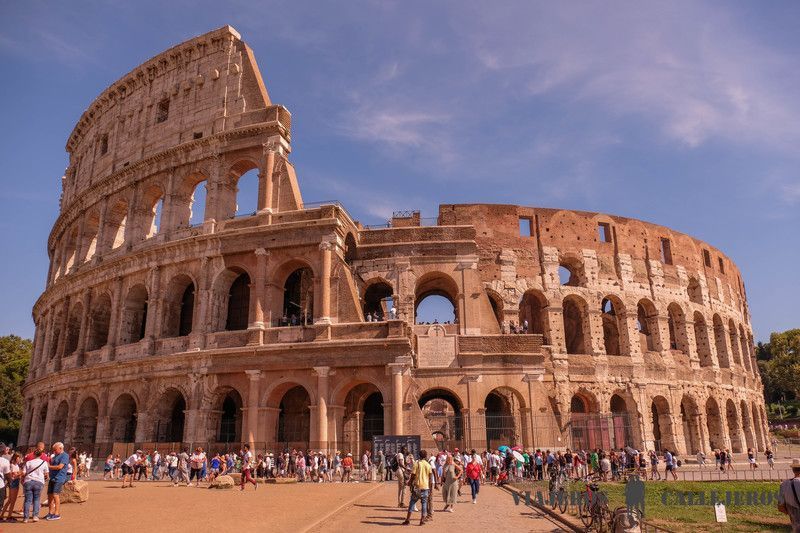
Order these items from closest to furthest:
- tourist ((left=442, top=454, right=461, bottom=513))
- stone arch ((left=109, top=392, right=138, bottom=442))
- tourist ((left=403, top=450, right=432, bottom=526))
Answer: tourist ((left=403, top=450, right=432, bottom=526)) → tourist ((left=442, top=454, right=461, bottom=513)) → stone arch ((left=109, top=392, right=138, bottom=442))

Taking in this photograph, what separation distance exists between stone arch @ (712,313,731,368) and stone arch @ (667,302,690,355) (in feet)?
10.8

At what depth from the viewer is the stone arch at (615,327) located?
28.1 meters

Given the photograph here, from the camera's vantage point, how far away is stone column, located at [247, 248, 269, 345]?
841 inches

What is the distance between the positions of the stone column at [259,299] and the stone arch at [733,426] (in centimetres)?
2602

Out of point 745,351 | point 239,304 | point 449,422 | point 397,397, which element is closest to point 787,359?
point 745,351

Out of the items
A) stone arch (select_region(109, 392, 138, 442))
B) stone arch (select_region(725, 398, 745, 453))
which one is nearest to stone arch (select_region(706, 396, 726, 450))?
stone arch (select_region(725, 398, 745, 453))

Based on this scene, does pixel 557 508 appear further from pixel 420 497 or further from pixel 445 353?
pixel 445 353

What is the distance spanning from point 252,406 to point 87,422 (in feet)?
33.3

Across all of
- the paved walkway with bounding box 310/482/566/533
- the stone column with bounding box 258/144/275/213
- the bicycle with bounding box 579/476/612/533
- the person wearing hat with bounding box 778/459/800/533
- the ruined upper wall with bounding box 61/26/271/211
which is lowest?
the paved walkway with bounding box 310/482/566/533

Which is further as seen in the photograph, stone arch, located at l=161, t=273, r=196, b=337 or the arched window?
the arched window

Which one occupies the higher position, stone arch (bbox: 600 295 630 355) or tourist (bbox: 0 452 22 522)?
stone arch (bbox: 600 295 630 355)

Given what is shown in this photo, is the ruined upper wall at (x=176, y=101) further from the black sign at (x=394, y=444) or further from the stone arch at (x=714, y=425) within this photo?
the stone arch at (x=714, y=425)

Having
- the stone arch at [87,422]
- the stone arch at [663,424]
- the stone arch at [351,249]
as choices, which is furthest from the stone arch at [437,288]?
the stone arch at [87,422]

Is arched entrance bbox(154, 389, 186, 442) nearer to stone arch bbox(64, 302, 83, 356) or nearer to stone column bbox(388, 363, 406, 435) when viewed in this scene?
stone arch bbox(64, 302, 83, 356)
